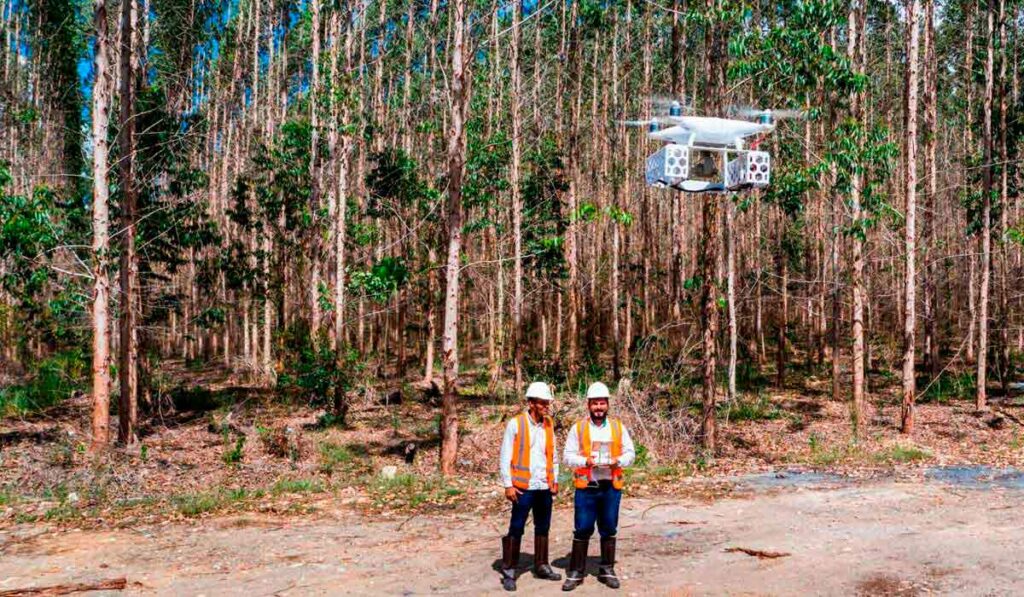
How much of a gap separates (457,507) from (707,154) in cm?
540

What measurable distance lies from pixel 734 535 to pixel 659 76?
29.4 meters

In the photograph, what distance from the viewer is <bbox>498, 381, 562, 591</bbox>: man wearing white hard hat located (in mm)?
→ 6250

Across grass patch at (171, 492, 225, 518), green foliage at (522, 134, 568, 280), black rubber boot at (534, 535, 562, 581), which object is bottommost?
grass patch at (171, 492, 225, 518)

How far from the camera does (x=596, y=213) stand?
18234 mm

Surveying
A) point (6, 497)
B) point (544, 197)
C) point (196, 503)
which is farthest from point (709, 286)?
point (544, 197)

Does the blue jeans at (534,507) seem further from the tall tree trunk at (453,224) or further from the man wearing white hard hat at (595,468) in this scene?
the tall tree trunk at (453,224)

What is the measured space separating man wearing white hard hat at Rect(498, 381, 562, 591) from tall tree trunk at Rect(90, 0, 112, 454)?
8.80m

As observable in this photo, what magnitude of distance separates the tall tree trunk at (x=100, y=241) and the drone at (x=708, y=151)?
8816mm

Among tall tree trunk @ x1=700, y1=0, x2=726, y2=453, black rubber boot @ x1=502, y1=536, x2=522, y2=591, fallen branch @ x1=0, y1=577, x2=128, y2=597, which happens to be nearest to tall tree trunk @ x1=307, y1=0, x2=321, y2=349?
tall tree trunk @ x1=700, y1=0, x2=726, y2=453

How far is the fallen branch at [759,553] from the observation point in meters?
7.49

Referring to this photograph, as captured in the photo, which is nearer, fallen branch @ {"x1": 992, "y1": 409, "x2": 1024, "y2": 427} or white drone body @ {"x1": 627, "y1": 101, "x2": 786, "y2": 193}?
white drone body @ {"x1": 627, "y1": 101, "x2": 786, "y2": 193}

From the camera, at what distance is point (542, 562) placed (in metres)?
6.65

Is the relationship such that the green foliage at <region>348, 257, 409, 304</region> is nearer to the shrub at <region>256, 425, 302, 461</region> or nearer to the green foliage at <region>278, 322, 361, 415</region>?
the green foliage at <region>278, 322, 361, 415</region>

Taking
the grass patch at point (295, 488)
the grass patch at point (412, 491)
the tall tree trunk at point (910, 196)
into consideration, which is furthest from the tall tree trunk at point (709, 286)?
the grass patch at point (295, 488)
